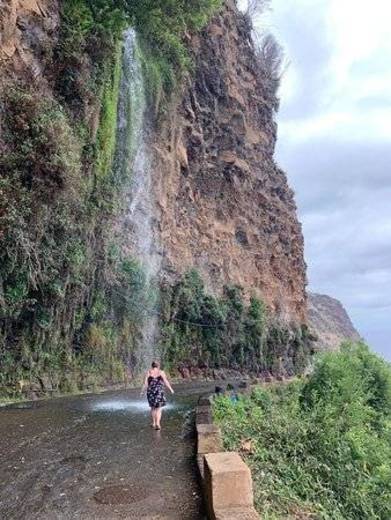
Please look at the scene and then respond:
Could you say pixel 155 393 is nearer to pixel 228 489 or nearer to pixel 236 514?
pixel 228 489

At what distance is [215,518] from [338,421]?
796cm

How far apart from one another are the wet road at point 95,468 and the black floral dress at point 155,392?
52cm

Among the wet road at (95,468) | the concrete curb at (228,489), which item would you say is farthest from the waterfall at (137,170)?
the concrete curb at (228,489)

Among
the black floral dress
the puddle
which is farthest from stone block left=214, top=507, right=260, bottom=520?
the puddle

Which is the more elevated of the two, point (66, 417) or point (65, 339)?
point (65, 339)

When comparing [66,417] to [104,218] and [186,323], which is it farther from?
[186,323]

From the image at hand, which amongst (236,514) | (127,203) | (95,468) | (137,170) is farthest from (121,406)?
(137,170)

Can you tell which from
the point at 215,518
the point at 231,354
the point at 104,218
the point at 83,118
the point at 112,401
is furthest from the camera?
A: the point at 231,354

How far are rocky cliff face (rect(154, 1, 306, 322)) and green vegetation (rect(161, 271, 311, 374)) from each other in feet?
4.87

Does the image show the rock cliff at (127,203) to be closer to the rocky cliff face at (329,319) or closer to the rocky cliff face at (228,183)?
the rocky cliff face at (228,183)

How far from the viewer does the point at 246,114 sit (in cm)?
4400

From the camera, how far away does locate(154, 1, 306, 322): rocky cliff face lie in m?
32.8

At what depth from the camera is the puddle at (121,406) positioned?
45.9 ft

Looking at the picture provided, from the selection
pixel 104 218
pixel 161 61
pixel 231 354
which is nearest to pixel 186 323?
pixel 231 354
